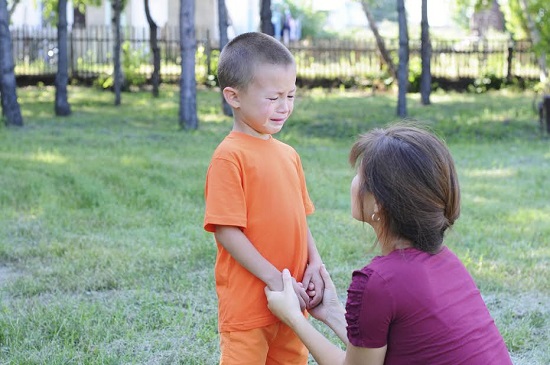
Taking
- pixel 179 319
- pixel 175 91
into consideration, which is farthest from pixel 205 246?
pixel 175 91

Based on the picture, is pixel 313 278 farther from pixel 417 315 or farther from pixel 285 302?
pixel 417 315

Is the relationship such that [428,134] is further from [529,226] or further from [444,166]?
[529,226]

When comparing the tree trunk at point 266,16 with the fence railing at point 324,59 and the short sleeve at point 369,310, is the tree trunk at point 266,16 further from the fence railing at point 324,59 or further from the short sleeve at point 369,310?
the short sleeve at point 369,310

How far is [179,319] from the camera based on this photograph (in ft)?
15.2

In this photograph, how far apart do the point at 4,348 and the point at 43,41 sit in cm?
2104

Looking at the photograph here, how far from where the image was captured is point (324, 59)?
23719mm

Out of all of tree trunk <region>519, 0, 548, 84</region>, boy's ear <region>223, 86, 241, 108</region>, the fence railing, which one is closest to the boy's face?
boy's ear <region>223, 86, 241, 108</region>

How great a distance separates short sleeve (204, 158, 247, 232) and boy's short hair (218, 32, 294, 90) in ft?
0.88

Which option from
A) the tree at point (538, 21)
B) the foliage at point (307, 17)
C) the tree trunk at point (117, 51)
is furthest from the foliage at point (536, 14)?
the foliage at point (307, 17)

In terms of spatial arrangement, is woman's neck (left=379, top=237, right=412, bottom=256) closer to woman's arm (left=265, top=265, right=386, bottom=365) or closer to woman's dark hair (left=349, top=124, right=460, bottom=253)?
woman's dark hair (left=349, top=124, right=460, bottom=253)

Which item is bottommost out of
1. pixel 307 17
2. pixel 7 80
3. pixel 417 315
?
pixel 417 315

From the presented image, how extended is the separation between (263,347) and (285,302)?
23 cm

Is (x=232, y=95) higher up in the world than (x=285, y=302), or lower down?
higher up

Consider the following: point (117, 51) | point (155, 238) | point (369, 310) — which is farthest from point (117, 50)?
point (369, 310)
